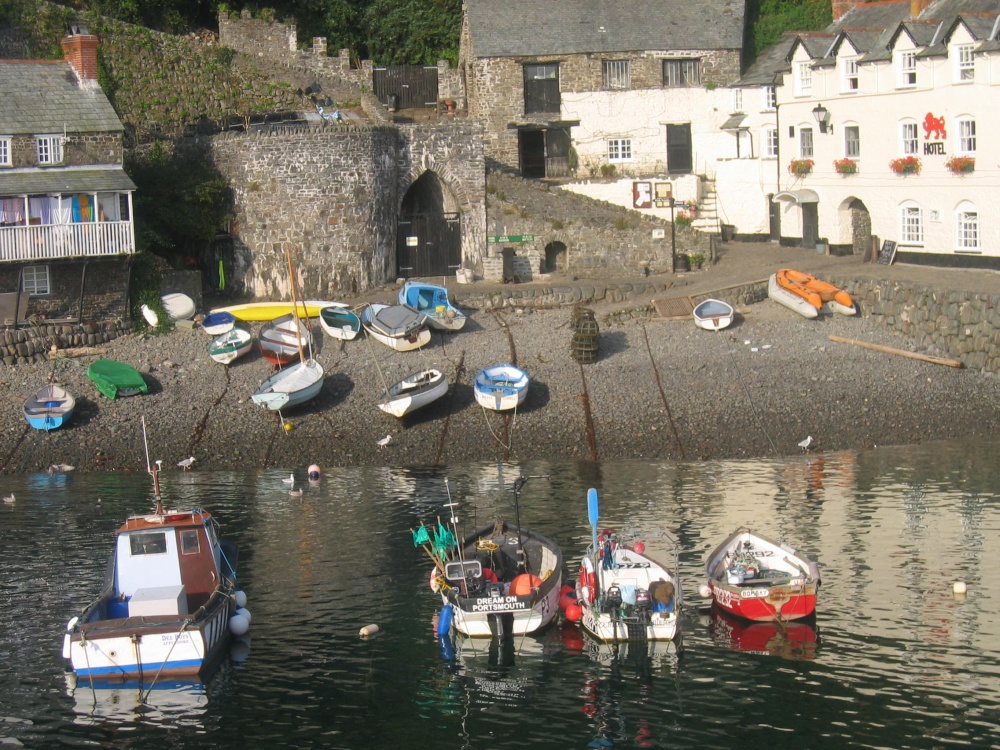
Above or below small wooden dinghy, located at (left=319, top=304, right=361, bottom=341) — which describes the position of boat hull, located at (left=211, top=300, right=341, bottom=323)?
above

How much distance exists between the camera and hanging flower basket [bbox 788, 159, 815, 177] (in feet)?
154

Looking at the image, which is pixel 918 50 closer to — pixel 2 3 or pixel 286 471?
pixel 286 471

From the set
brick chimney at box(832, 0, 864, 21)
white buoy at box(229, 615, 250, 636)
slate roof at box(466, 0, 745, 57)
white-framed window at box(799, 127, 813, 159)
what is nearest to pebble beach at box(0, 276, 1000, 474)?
white-framed window at box(799, 127, 813, 159)

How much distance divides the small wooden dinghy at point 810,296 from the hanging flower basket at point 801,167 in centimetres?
775

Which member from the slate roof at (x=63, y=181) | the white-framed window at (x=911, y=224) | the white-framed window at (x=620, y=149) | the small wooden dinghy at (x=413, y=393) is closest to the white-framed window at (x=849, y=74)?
the white-framed window at (x=911, y=224)

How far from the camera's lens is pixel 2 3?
45250mm

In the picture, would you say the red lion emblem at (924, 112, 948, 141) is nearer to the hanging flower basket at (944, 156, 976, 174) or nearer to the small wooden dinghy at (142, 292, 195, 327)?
the hanging flower basket at (944, 156, 976, 174)

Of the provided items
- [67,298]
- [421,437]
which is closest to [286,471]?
[421,437]

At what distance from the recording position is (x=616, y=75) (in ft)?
165

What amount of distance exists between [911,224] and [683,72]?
39.4 ft

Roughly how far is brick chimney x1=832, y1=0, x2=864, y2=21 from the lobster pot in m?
20.0

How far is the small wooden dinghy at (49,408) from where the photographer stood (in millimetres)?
34562

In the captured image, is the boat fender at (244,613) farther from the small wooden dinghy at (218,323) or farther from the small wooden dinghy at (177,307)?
the small wooden dinghy at (177,307)

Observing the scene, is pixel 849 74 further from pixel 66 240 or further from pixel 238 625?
pixel 238 625
